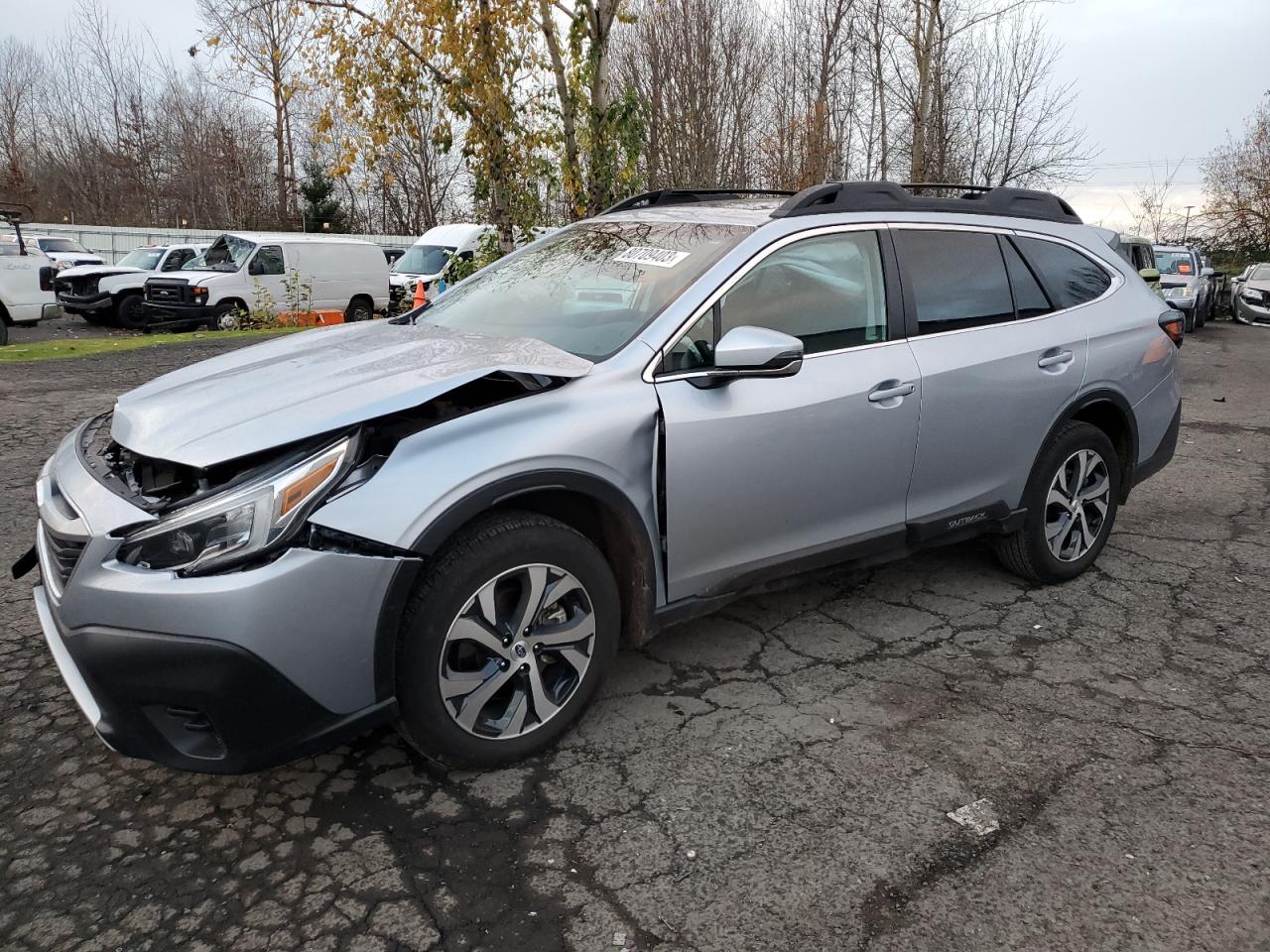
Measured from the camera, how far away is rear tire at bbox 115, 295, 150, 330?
57.4 ft

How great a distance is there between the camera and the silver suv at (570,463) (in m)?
2.35

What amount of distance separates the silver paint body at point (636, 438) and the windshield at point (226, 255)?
15346 millimetres

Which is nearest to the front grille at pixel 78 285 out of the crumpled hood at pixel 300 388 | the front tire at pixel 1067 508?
the crumpled hood at pixel 300 388

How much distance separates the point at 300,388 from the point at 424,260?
64.6 feet

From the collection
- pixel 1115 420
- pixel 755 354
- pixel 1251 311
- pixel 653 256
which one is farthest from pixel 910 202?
pixel 1251 311

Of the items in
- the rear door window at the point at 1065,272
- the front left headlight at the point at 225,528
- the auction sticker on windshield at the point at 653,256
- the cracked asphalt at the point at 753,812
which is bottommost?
the cracked asphalt at the point at 753,812

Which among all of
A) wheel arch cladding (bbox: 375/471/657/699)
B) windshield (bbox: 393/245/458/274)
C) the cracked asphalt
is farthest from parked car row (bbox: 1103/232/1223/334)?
wheel arch cladding (bbox: 375/471/657/699)

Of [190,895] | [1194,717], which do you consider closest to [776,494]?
[1194,717]

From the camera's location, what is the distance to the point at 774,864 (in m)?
2.47

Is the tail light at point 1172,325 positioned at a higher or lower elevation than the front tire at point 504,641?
higher

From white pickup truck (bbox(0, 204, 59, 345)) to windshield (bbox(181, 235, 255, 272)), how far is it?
3.20 meters

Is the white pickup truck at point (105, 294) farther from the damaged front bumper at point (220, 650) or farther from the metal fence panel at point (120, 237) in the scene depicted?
the damaged front bumper at point (220, 650)

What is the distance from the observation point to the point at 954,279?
3.89 metres

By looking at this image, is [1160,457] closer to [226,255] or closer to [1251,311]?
[226,255]
